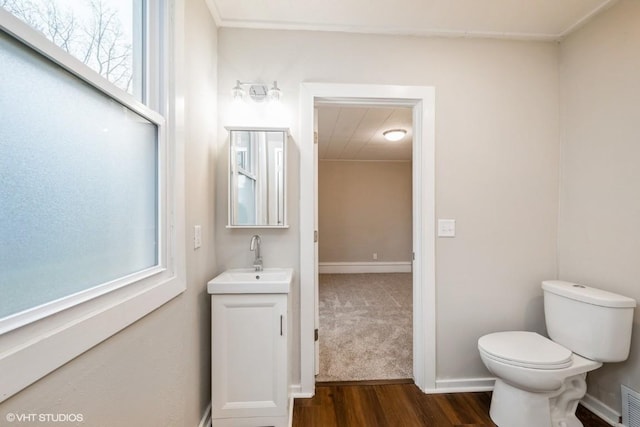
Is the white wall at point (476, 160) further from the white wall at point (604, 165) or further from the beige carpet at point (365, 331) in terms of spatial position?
the beige carpet at point (365, 331)

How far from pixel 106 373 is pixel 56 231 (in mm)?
435

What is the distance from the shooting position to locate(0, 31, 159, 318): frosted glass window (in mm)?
567

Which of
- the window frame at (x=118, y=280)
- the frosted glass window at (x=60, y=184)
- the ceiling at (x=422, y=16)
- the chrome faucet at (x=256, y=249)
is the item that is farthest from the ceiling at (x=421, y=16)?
the chrome faucet at (x=256, y=249)

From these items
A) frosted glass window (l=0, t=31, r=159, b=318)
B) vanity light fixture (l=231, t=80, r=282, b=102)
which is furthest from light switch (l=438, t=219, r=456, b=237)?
frosted glass window (l=0, t=31, r=159, b=318)

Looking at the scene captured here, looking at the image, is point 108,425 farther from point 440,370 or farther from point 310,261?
point 440,370

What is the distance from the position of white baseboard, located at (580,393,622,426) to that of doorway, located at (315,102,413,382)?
42.1 inches

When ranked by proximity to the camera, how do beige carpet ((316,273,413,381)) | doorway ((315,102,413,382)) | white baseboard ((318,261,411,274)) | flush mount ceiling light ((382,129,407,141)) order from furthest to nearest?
white baseboard ((318,261,411,274)) < flush mount ceiling light ((382,129,407,141)) < doorway ((315,102,413,382)) < beige carpet ((316,273,413,381))

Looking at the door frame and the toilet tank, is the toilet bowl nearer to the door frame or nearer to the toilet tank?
the toilet tank

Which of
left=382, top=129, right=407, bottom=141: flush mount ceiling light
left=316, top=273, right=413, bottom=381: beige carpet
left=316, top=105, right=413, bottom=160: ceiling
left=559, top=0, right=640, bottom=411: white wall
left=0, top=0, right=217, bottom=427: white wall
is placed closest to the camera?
left=0, top=0, right=217, bottom=427: white wall

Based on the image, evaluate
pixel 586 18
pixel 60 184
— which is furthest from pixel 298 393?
pixel 586 18

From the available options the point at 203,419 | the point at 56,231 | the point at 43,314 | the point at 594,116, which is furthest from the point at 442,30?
the point at 203,419

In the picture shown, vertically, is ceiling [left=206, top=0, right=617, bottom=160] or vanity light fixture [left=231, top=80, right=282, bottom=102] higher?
ceiling [left=206, top=0, right=617, bottom=160]

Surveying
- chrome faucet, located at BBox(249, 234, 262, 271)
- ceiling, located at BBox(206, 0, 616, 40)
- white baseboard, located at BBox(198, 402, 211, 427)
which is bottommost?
white baseboard, located at BBox(198, 402, 211, 427)

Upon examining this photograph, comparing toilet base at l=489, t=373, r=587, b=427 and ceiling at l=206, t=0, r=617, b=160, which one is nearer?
toilet base at l=489, t=373, r=587, b=427
